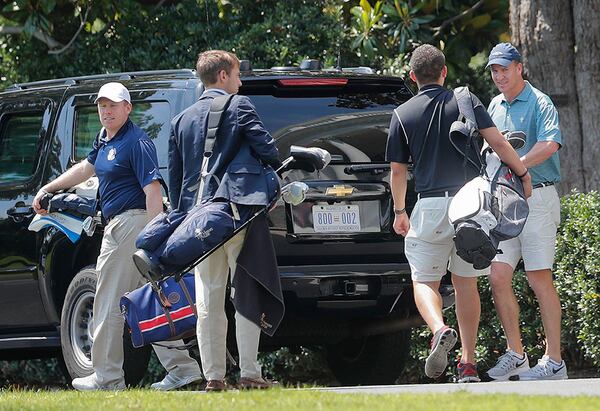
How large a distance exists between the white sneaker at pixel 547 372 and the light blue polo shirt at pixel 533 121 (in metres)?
1.11

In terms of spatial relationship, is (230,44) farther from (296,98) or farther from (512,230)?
(512,230)

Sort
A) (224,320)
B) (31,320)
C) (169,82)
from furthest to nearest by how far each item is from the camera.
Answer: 1. (31,320)
2. (169,82)
3. (224,320)

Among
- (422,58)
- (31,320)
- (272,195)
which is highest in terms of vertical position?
(422,58)

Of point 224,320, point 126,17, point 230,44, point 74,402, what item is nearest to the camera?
point 74,402

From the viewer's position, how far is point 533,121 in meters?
9.00

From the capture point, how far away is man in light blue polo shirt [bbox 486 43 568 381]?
8.84m

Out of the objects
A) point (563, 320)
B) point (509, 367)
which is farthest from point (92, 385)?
point (563, 320)

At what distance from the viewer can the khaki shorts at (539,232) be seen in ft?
29.2

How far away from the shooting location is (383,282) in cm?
862

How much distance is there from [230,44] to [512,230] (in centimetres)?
586

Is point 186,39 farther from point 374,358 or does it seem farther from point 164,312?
point 164,312

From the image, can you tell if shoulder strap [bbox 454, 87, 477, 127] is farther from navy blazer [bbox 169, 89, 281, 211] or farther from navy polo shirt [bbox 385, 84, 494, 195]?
navy blazer [bbox 169, 89, 281, 211]

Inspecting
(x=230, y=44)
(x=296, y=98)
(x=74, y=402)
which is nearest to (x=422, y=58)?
(x=296, y=98)

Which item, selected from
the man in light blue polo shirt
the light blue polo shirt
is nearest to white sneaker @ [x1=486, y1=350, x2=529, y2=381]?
the man in light blue polo shirt
